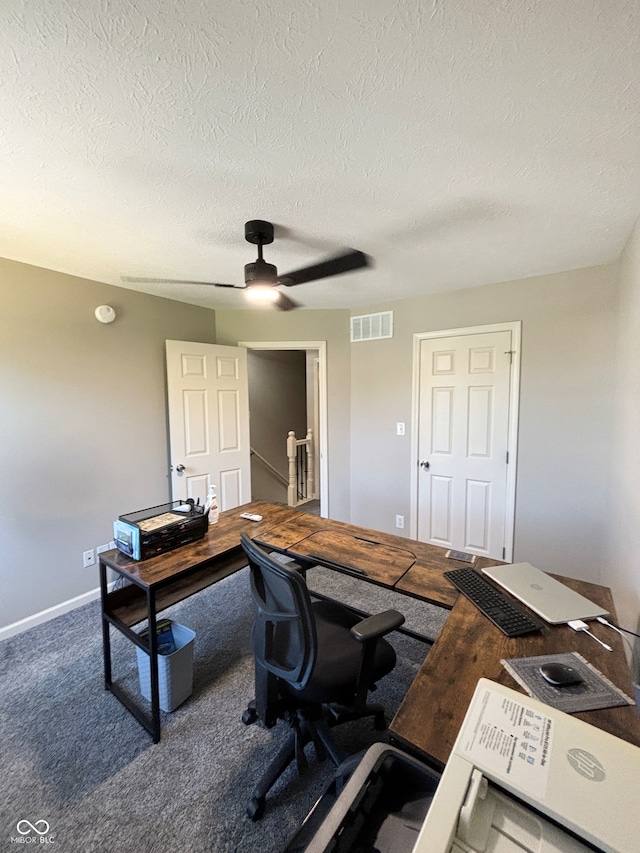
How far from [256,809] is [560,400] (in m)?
2.88

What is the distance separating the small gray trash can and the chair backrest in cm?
61

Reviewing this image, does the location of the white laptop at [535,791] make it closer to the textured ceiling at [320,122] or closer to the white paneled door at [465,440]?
the textured ceiling at [320,122]

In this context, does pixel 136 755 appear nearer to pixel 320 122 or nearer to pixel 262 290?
pixel 262 290

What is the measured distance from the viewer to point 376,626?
1224 millimetres

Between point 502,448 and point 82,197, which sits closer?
point 82,197

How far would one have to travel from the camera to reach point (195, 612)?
8.38 feet

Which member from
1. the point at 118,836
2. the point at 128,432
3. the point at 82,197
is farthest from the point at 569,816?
the point at 128,432

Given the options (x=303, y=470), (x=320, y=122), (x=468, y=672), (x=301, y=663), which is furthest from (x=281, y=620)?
(x=303, y=470)

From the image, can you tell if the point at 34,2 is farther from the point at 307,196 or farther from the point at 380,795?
the point at 380,795

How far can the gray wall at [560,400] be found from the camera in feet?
8.13

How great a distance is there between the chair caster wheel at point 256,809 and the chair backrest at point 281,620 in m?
0.45

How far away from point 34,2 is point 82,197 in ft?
2.81

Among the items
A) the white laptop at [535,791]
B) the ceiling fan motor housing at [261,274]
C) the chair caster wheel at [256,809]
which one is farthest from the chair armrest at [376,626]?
the ceiling fan motor housing at [261,274]

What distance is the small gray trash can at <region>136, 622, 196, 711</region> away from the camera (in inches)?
66.1
